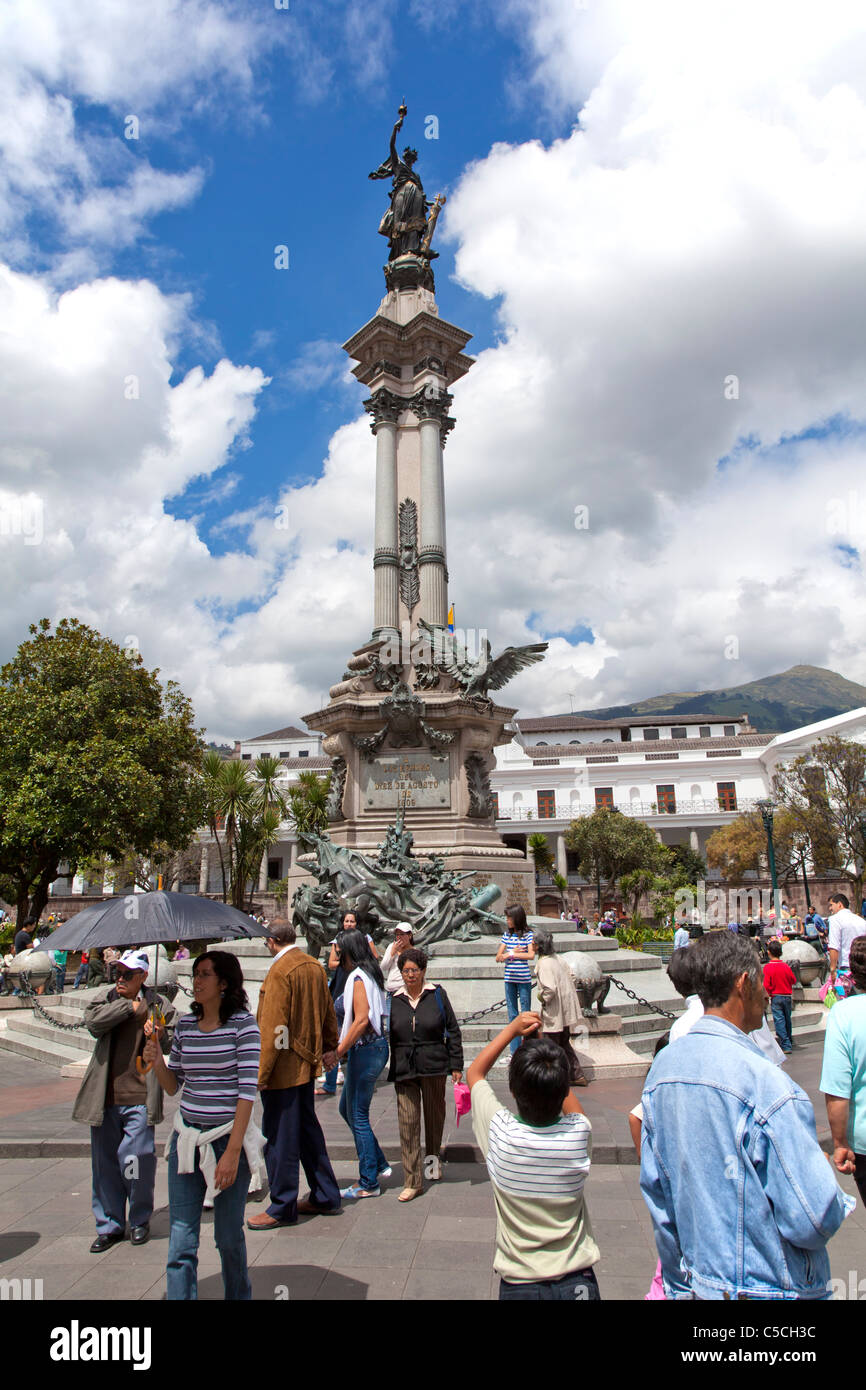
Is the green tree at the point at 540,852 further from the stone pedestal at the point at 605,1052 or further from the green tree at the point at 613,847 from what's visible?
the stone pedestal at the point at 605,1052

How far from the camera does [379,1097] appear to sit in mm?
8094

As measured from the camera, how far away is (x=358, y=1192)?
5.38 metres

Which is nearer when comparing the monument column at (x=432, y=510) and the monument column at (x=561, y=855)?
the monument column at (x=432, y=510)

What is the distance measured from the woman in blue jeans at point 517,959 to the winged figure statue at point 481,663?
25.3 ft

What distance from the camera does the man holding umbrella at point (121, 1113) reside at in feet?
15.7

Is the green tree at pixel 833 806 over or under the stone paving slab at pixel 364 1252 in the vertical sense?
over

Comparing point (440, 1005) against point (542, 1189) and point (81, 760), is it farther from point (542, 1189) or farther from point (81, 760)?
point (81, 760)

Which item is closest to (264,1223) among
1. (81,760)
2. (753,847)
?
(81,760)

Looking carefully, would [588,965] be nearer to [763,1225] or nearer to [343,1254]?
[343,1254]

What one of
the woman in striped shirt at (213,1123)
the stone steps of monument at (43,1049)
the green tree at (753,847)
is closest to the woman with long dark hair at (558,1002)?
the woman in striped shirt at (213,1123)

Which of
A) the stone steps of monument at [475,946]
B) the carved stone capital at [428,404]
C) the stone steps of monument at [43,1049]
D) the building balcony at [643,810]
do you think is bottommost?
the stone steps of monument at [43,1049]

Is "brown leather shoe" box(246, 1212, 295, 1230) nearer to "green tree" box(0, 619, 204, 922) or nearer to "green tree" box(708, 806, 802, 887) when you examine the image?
"green tree" box(0, 619, 204, 922)

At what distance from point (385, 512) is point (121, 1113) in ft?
48.8
